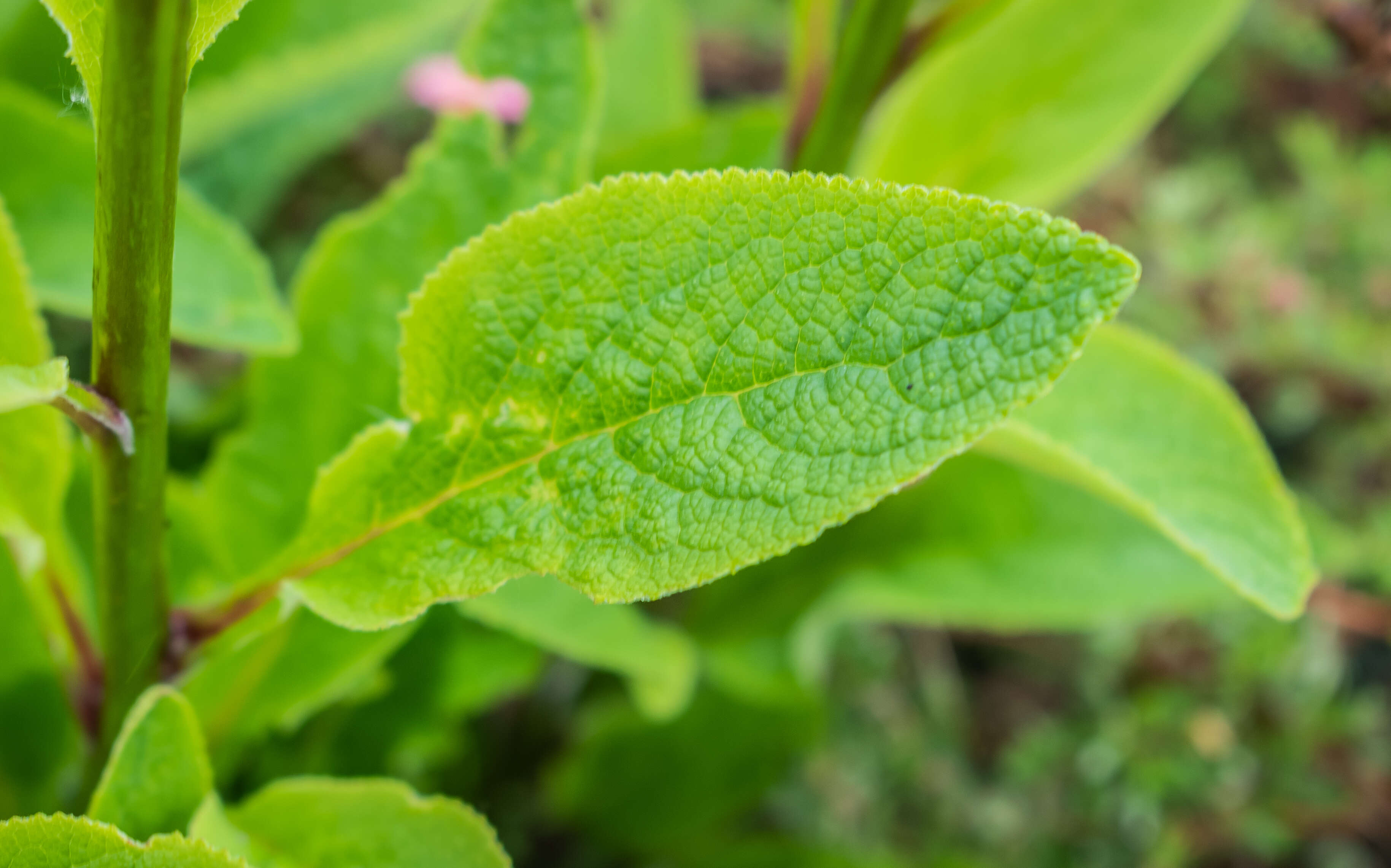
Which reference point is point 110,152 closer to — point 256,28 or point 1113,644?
point 256,28

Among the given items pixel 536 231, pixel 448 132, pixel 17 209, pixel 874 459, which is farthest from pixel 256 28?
pixel 874 459

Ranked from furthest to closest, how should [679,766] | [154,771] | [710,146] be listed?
[679,766]
[710,146]
[154,771]

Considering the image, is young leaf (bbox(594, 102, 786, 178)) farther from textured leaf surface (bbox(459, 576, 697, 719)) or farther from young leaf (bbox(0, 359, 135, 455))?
young leaf (bbox(0, 359, 135, 455))

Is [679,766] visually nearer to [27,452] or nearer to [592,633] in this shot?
[592,633]

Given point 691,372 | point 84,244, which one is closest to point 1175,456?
point 691,372

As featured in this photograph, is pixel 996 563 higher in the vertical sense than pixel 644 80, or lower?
lower

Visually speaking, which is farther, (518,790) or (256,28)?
(518,790)

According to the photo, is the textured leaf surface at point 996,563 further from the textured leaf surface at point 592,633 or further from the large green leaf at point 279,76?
the large green leaf at point 279,76
